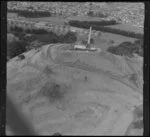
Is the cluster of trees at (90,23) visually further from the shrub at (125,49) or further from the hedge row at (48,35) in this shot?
the shrub at (125,49)

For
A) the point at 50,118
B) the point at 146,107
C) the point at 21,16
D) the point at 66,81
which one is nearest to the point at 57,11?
the point at 21,16

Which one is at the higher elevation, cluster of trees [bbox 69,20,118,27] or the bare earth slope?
cluster of trees [bbox 69,20,118,27]

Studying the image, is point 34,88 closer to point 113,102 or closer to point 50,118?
point 50,118

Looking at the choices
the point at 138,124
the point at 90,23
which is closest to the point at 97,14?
the point at 90,23

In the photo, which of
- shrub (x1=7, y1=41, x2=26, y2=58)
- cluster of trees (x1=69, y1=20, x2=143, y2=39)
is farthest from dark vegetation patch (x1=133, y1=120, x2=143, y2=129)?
shrub (x1=7, y1=41, x2=26, y2=58)

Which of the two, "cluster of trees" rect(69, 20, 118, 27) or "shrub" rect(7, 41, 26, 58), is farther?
"cluster of trees" rect(69, 20, 118, 27)

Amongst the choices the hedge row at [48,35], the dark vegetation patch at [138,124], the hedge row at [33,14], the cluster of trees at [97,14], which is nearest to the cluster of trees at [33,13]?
the hedge row at [33,14]

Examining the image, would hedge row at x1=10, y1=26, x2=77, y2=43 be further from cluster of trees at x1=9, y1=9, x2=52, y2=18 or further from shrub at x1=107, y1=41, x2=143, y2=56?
shrub at x1=107, y1=41, x2=143, y2=56
